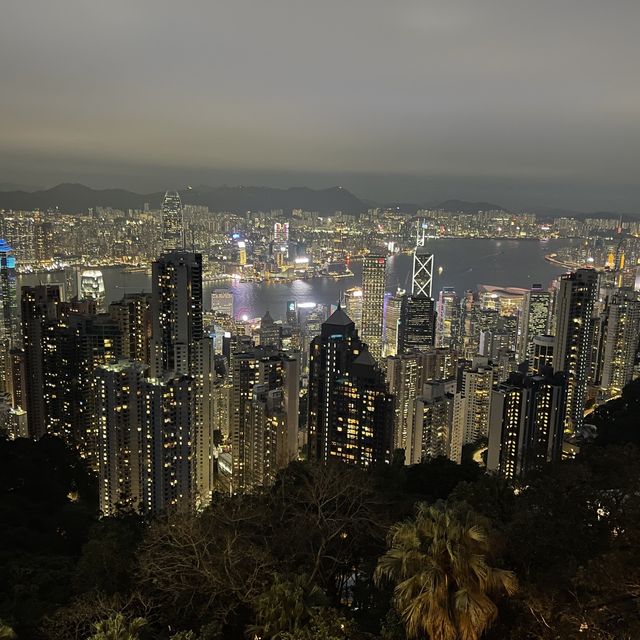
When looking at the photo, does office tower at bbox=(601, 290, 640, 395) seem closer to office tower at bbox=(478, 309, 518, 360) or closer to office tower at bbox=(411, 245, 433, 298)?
office tower at bbox=(478, 309, 518, 360)

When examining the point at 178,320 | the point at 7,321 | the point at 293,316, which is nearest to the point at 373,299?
the point at 293,316

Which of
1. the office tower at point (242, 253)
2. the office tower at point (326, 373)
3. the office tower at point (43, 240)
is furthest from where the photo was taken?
the office tower at point (242, 253)

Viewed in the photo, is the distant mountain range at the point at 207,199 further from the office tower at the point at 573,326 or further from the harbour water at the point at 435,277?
the office tower at the point at 573,326

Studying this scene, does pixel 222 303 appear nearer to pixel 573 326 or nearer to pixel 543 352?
pixel 543 352

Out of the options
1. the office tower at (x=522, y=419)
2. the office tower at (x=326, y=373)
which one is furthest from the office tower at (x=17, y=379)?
the office tower at (x=522, y=419)

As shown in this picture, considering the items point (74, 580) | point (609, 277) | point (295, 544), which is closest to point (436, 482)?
point (295, 544)

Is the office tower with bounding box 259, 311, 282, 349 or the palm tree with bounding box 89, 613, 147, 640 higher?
the palm tree with bounding box 89, 613, 147, 640

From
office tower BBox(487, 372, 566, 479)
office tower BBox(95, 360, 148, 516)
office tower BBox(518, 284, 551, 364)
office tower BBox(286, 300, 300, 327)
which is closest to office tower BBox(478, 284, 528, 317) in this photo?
office tower BBox(518, 284, 551, 364)
